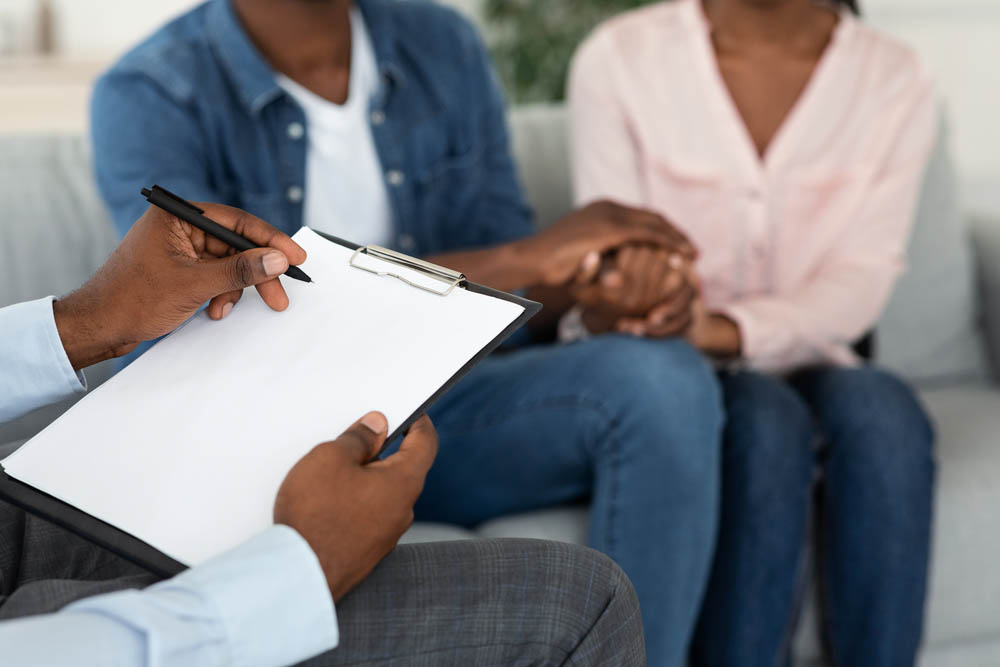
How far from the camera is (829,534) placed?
1.13 m

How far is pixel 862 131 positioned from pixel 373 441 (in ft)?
3.34

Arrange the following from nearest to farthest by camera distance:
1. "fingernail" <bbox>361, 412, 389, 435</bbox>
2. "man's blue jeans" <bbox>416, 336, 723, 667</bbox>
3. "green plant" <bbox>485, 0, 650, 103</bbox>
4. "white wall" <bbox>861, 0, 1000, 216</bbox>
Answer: "fingernail" <bbox>361, 412, 389, 435</bbox> < "man's blue jeans" <bbox>416, 336, 723, 667</bbox> < "white wall" <bbox>861, 0, 1000, 216</bbox> < "green plant" <bbox>485, 0, 650, 103</bbox>

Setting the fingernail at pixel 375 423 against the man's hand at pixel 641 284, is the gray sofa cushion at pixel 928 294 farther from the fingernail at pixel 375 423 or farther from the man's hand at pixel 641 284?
the fingernail at pixel 375 423

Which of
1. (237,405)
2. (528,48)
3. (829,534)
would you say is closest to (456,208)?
(829,534)

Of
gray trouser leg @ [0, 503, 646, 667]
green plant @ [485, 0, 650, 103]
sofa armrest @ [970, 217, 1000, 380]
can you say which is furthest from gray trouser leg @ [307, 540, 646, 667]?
green plant @ [485, 0, 650, 103]

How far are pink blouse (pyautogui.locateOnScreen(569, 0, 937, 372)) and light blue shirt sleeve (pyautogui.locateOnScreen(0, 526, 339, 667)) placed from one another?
2.85 ft

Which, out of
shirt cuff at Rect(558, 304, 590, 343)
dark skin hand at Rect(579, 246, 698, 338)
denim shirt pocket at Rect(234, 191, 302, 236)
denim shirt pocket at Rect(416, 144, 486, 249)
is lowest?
shirt cuff at Rect(558, 304, 590, 343)

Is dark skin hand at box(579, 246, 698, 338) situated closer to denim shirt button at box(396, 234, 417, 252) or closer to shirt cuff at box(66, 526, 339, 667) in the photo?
denim shirt button at box(396, 234, 417, 252)

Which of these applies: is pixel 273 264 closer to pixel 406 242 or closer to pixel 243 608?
pixel 243 608

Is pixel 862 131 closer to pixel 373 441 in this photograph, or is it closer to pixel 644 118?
pixel 644 118

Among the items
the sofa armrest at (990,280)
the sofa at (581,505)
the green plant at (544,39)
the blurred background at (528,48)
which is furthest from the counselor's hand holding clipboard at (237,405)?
the green plant at (544,39)

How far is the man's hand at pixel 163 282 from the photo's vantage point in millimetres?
621

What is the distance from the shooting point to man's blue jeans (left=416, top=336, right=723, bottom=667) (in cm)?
96

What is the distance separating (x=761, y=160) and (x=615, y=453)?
56 cm
